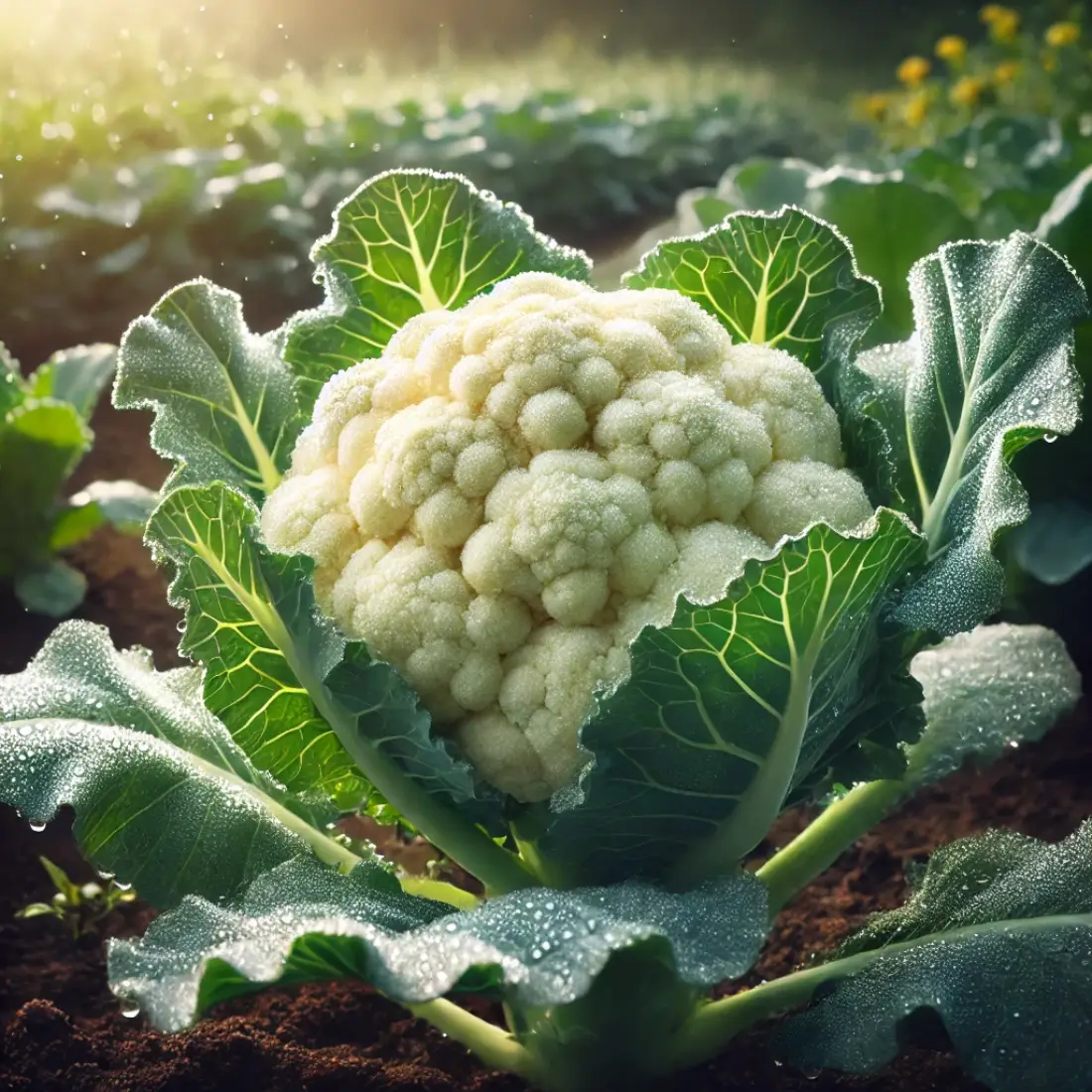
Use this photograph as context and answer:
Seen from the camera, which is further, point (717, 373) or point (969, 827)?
point (969, 827)

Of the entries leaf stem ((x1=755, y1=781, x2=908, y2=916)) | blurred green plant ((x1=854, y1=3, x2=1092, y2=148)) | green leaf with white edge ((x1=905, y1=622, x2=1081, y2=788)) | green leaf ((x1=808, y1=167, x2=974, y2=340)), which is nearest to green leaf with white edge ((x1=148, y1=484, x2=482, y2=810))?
leaf stem ((x1=755, y1=781, x2=908, y2=916))

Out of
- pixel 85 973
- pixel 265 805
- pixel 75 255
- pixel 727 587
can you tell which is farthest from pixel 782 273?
pixel 75 255

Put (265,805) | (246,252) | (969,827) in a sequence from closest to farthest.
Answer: (265,805)
(969,827)
(246,252)

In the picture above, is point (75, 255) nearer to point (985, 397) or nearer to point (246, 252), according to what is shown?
point (246, 252)

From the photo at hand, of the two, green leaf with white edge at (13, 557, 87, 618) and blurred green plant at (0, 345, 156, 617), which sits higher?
blurred green plant at (0, 345, 156, 617)

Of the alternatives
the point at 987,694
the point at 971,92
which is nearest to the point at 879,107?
the point at 971,92

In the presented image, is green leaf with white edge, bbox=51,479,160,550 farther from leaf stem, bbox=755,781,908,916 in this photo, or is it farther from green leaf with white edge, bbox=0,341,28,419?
leaf stem, bbox=755,781,908,916

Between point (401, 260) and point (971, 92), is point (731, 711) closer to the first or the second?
point (401, 260)
